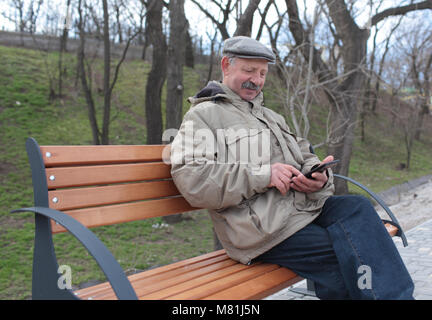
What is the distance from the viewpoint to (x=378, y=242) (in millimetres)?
2135

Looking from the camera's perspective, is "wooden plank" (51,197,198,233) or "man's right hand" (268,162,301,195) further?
"man's right hand" (268,162,301,195)

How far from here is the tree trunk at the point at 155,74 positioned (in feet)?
27.0

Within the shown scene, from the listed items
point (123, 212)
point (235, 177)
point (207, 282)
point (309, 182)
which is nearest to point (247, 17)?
point (309, 182)

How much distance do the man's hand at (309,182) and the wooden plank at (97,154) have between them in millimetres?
807

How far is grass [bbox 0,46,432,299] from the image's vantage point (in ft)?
18.5

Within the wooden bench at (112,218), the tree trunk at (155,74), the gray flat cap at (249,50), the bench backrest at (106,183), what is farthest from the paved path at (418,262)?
the tree trunk at (155,74)

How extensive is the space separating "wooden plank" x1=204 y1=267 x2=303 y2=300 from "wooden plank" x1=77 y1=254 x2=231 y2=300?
0.30m

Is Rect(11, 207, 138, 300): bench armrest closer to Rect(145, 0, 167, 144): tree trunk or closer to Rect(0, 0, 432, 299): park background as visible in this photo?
Rect(0, 0, 432, 299): park background

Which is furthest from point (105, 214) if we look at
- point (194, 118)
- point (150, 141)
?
point (150, 141)

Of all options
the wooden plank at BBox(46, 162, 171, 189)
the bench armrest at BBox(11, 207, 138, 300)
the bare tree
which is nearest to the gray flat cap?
the wooden plank at BBox(46, 162, 171, 189)

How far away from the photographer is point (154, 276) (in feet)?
7.45

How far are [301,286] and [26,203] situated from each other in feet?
19.2

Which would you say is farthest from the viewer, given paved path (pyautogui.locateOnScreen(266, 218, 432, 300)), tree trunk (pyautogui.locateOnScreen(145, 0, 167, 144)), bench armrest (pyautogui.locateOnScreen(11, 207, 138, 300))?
tree trunk (pyautogui.locateOnScreen(145, 0, 167, 144))

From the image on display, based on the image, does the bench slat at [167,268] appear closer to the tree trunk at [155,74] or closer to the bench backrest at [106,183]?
the bench backrest at [106,183]
